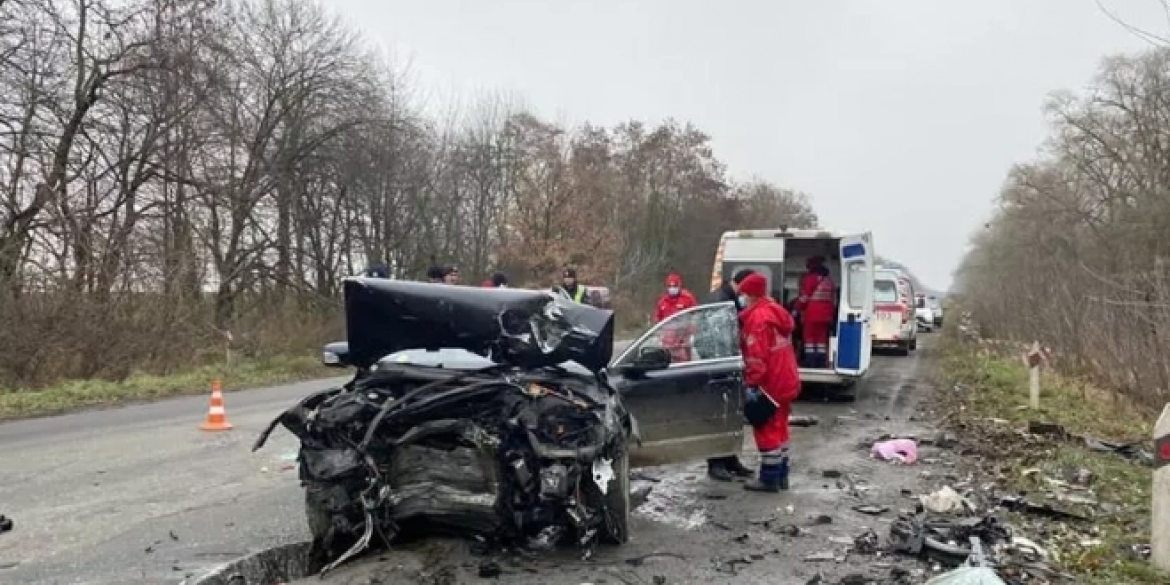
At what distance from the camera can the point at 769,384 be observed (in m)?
7.40

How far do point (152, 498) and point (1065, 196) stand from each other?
4548cm

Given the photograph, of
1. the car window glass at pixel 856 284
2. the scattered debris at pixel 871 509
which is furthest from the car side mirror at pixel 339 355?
the car window glass at pixel 856 284

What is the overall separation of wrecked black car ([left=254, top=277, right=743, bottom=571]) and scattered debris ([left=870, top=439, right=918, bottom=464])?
13.7 ft

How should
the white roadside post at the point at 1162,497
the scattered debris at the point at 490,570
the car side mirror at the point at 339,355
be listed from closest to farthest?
the scattered debris at the point at 490,570 → the white roadside post at the point at 1162,497 → the car side mirror at the point at 339,355

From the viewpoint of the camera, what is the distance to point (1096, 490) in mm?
7418

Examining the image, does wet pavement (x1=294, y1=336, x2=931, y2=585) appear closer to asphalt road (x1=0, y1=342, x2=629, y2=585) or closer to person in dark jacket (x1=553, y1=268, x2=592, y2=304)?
asphalt road (x1=0, y1=342, x2=629, y2=585)

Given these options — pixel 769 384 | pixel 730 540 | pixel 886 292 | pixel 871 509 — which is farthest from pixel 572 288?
pixel 886 292

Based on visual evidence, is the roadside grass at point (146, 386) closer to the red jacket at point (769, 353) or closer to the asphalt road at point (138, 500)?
the asphalt road at point (138, 500)

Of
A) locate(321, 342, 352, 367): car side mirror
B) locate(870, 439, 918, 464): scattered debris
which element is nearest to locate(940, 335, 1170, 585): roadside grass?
locate(870, 439, 918, 464): scattered debris

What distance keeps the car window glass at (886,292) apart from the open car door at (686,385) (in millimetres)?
17127

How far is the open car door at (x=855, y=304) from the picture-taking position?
507 inches

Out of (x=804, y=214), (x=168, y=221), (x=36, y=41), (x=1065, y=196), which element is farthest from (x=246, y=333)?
(x=804, y=214)

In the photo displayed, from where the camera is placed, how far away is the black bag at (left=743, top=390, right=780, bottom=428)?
290 inches

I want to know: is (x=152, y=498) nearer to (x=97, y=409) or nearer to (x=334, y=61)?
(x=97, y=409)
